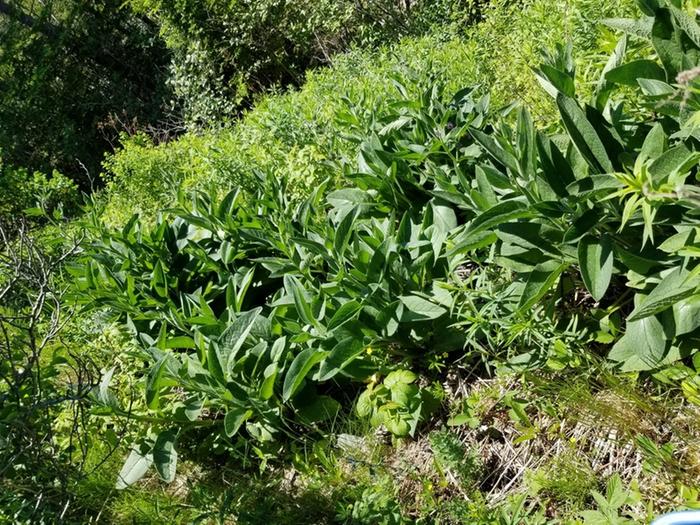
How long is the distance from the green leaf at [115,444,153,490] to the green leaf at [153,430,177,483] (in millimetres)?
119

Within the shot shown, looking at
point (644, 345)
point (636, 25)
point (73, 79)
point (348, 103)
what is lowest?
point (644, 345)

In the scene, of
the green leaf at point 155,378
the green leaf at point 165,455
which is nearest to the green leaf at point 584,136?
the green leaf at point 155,378

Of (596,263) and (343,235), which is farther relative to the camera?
(343,235)

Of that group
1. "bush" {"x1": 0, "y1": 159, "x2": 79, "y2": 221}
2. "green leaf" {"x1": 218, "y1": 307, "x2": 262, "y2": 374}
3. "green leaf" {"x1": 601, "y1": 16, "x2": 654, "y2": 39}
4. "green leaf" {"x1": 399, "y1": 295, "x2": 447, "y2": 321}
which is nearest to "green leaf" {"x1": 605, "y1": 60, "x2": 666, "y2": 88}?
"green leaf" {"x1": 601, "y1": 16, "x2": 654, "y2": 39}

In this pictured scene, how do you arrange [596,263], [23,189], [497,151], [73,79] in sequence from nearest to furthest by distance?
[596,263] < [497,151] < [23,189] < [73,79]

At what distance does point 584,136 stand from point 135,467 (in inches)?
94.3

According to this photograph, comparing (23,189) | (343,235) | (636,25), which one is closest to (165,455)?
(343,235)

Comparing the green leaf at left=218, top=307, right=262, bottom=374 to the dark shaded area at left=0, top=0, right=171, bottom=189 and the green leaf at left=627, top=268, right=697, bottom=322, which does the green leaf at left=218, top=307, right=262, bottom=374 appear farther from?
the dark shaded area at left=0, top=0, right=171, bottom=189

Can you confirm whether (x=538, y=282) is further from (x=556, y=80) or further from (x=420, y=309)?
(x=556, y=80)

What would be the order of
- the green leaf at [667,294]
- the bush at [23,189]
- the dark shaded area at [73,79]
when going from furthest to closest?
1. the dark shaded area at [73,79]
2. the bush at [23,189]
3. the green leaf at [667,294]

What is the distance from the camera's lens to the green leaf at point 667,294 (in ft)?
7.36

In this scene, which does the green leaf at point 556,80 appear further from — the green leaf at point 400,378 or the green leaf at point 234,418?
the green leaf at point 234,418

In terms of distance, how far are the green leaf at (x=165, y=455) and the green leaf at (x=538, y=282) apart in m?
1.67

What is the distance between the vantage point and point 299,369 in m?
3.05
